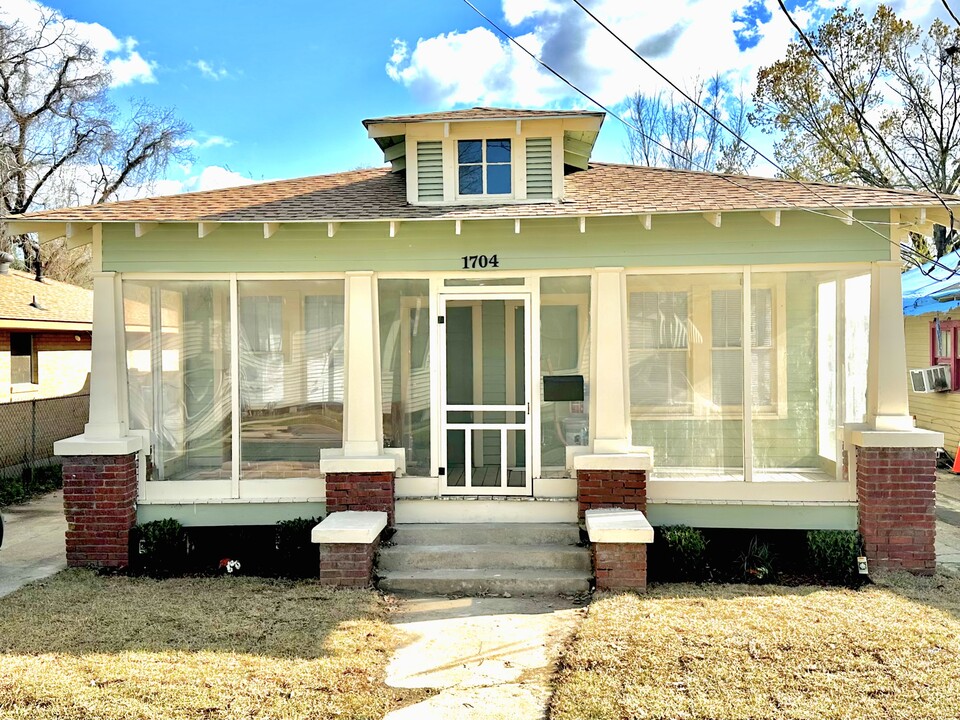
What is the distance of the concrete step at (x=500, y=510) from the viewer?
298 inches

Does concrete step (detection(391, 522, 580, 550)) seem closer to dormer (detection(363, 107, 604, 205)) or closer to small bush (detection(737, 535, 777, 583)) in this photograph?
small bush (detection(737, 535, 777, 583))

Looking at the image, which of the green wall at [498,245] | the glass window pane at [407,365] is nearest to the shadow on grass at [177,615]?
the glass window pane at [407,365]

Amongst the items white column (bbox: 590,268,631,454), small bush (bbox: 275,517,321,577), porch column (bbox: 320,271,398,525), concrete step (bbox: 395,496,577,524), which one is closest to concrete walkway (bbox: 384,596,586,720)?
concrete step (bbox: 395,496,577,524)

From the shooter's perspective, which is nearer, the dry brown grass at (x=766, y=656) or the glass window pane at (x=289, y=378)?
the dry brown grass at (x=766, y=656)

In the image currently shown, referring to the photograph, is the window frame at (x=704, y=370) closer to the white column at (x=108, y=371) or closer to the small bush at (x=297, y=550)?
the small bush at (x=297, y=550)

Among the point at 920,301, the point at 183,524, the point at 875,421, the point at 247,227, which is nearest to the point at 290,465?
the point at 183,524

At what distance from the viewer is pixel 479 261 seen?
766 centimetres

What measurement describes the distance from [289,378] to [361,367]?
80cm

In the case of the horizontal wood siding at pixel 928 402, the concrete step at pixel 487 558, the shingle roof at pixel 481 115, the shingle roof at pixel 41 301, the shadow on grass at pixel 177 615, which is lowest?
the shadow on grass at pixel 177 615

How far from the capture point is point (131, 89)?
30.0m

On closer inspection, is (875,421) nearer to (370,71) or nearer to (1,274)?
(370,71)

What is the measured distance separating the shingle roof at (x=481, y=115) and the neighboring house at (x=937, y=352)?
791 centimetres

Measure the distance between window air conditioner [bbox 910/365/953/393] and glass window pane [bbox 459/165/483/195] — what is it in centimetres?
1037

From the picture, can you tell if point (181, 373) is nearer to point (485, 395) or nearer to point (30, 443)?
point (485, 395)
